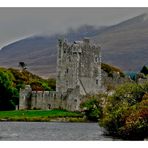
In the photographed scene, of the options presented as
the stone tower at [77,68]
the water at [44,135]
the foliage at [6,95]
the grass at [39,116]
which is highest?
the stone tower at [77,68]

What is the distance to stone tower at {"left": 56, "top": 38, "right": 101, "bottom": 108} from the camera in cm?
8806

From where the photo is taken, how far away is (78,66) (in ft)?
291

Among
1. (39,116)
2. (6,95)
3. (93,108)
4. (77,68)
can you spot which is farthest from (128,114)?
(77,68)

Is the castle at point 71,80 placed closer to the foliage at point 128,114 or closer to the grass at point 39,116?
the grass at point 39,116

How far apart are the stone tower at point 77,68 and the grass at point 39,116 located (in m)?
8.69

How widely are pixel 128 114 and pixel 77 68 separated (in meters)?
38.8

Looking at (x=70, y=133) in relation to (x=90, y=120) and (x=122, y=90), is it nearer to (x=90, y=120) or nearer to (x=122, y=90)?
(x=122, y=90)

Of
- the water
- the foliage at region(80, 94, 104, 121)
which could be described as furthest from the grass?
the water

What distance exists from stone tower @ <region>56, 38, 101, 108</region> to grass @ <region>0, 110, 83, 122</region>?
8689mm

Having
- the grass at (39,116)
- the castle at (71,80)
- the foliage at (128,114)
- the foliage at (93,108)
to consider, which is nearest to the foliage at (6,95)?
the castle at (71,80)

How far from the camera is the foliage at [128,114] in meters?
47.2

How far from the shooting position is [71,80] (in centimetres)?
8812

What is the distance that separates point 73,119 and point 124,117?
2540 centimetres

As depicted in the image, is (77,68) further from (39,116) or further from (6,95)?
(39,116)
